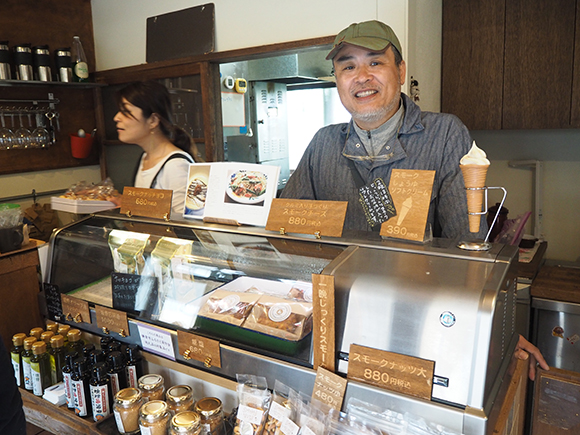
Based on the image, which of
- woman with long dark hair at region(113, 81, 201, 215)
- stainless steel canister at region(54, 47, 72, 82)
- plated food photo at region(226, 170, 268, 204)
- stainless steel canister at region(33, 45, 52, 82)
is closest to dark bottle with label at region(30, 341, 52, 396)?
plated food photo at region(226, 170, 268, 204)

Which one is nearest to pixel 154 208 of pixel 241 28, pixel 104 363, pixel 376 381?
pixel 104 363

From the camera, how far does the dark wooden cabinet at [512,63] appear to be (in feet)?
9.01

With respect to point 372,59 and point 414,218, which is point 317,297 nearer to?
point 414,218

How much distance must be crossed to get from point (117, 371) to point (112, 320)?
19cm

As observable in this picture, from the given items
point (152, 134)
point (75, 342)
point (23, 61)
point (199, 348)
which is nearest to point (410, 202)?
point (199, 348)

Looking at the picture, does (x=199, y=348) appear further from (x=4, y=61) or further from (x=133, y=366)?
(x=4, y=61)

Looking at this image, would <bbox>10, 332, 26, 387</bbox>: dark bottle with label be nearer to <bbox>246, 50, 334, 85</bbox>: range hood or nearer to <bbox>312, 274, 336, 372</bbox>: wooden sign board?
<bbox>312, 274, 336, 372</bbox>: wooden sign board

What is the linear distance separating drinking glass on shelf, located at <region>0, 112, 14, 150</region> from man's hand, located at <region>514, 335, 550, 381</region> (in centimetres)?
347

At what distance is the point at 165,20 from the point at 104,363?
2888 mm

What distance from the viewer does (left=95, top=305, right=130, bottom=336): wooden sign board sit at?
1344mm

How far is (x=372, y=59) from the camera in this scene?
66.2 inches

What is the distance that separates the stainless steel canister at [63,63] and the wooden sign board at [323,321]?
137 inches

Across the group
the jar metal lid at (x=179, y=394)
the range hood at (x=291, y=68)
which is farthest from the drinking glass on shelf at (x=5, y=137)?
the jar metal lid at (x=179, y=394)

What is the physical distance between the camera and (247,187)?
1423mm
